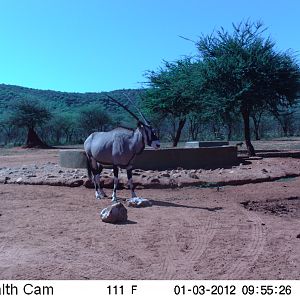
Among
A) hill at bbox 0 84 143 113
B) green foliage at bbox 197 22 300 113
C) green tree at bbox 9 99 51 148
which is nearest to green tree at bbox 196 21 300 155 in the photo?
green foliage at bbox 197 22 300 113

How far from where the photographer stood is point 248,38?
24.4 metres

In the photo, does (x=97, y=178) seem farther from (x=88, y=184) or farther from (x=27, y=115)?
(x=27, y=115)

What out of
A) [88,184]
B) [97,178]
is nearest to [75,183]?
[88,184]

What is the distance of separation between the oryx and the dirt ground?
68 cm

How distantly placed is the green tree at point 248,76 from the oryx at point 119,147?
11.8 meters

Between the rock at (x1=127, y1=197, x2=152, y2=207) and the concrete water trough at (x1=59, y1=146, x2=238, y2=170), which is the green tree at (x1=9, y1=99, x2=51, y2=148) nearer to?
the concrete water trough at (x1=59, y1=146, x2=238, y2=170)

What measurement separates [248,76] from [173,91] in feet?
18.7

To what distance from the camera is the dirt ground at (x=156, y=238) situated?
595 cm

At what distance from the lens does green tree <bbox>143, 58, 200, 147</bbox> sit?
87.9ft

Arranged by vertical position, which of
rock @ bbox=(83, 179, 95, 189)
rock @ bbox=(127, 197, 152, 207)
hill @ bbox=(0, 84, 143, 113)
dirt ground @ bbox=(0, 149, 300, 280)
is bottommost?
dirt ground @ bbox=(0, 149, 300, 280)

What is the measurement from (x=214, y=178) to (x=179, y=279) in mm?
9018
